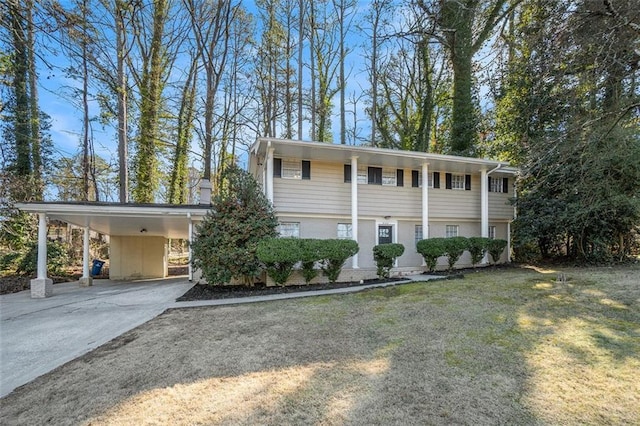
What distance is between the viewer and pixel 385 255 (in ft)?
35.6

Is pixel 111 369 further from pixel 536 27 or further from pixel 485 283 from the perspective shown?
pixel 536 27

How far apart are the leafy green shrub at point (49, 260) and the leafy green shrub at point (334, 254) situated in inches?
470

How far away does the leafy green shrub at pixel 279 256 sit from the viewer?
906 centimetres

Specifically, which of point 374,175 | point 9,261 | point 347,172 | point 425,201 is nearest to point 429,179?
point 425,201

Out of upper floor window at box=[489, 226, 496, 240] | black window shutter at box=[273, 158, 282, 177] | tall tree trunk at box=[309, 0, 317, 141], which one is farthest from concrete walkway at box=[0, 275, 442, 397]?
tall tree trunk at box=[309, 0, 317, 141]

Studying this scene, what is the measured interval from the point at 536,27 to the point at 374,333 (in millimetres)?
7712

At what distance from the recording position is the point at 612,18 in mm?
5633

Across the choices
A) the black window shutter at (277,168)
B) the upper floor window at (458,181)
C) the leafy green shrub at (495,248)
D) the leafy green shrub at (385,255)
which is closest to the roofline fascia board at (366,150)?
the black window shutter at (277,168)

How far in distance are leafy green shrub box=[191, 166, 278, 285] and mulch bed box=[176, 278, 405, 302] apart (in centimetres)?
36

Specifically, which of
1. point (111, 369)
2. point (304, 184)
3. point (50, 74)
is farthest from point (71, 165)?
point (111, 369)

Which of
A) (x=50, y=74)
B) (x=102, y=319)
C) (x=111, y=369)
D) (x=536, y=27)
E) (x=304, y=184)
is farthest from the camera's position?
(x=304, y=184)

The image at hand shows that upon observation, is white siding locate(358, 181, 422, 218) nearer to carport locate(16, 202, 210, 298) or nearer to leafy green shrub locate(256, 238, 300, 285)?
leafy green shrub locate(256, 238, 300, 285)

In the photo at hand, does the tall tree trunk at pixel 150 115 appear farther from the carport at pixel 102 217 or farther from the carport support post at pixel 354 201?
the carport support post at pixel 354 201

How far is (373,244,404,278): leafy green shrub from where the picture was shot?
10.9m
